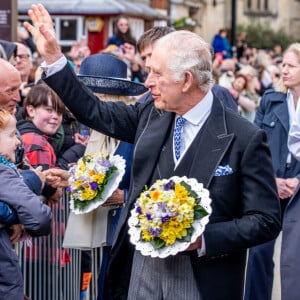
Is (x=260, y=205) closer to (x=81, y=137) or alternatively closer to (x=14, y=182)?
(x=14, y=182)

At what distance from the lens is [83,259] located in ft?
23.8

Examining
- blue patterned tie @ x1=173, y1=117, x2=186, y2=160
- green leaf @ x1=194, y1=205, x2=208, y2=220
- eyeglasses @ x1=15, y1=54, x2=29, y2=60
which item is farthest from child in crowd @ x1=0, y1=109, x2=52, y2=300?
eyeglasses @ x1=15, y1=54, x2=29, y2=60

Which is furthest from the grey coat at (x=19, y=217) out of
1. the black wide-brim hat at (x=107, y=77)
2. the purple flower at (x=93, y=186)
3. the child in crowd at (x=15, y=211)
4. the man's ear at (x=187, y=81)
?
the black wide-brim hat at (x=107, y=77)

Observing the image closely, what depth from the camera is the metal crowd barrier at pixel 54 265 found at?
6.41 m

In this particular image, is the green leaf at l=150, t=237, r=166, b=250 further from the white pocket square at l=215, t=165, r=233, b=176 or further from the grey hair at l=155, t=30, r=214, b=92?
the grey hair at l=155, t=30, r=214, b=92

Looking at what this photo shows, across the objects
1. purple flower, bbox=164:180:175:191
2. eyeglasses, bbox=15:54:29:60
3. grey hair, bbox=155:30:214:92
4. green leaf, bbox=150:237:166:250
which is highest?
grey hair, bbox=155:30:214:92

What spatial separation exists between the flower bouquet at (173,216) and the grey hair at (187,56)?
534 mm

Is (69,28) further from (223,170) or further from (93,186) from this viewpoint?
(223,170)

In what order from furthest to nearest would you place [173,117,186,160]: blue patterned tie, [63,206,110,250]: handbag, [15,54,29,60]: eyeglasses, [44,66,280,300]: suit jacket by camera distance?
[15,54,29,60]: eyeglasses, [63,206,110,250]: handbag, [173,117,186,160]: blue patterned tie, [44,66,280,300]: suit jacket

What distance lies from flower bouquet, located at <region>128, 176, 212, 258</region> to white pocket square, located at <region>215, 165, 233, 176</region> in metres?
0.19

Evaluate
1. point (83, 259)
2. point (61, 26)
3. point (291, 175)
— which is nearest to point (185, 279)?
point (83, 259)

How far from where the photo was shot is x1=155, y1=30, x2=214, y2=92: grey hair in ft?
15.4

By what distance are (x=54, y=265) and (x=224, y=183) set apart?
2.22 meters

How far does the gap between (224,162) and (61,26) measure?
19824 mm
